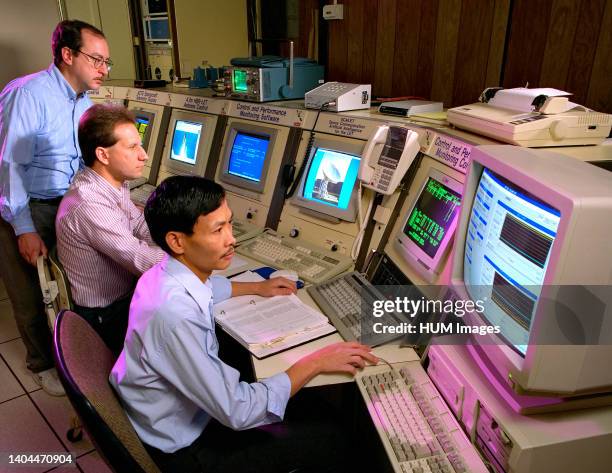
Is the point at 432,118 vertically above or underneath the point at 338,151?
above

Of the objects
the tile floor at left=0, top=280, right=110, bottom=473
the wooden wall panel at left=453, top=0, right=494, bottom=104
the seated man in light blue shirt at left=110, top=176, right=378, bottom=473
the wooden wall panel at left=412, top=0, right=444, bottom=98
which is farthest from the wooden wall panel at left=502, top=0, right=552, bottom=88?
the tile floor at left=0, top=280, right=110, bottom=473

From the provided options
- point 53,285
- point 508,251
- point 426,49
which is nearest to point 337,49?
point 426,49

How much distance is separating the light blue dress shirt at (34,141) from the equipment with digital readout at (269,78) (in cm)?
87

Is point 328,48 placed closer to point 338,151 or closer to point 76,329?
point 338,151

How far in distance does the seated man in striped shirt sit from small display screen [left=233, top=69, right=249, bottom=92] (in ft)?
3.05

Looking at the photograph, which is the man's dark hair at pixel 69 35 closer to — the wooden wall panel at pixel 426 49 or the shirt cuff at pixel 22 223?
the shirt cuff at pixel 22 223

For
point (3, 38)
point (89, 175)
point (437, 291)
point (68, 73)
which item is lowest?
point (437, 291)

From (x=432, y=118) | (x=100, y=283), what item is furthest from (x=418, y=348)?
(x=100, y=283)

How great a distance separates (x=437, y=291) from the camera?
148cm

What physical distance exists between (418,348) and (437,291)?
21 cm

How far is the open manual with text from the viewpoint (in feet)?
4.56

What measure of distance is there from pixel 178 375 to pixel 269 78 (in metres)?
1.86

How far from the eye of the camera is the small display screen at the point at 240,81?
2570mm

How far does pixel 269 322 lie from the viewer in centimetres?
150
